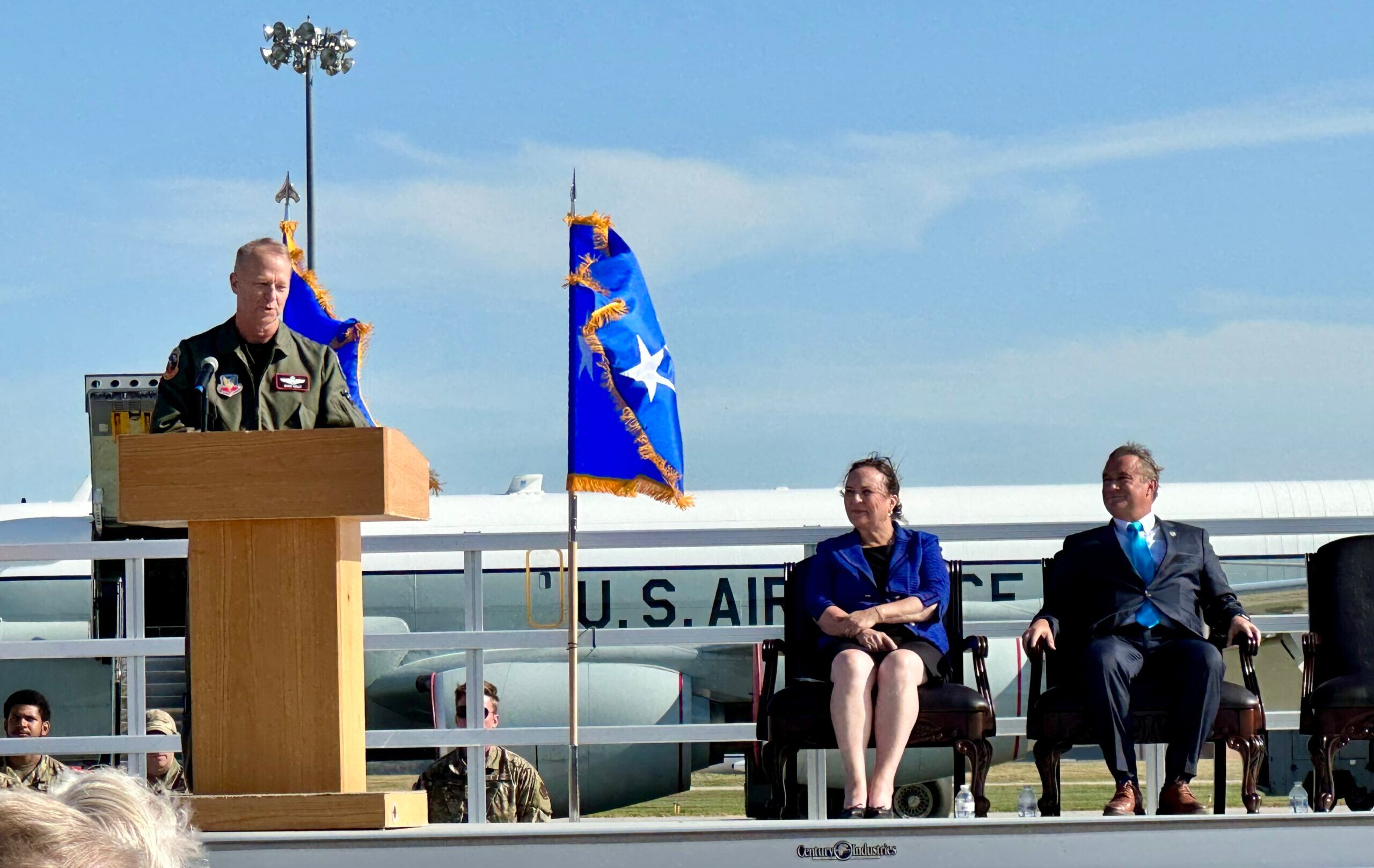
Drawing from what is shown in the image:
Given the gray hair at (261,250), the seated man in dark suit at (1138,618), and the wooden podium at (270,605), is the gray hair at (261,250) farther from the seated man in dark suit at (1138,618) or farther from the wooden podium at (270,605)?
the seated man in dark suit at (1138,618)

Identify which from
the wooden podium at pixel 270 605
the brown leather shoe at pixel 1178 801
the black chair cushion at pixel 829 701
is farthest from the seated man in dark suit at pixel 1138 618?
the wooden podium at pixel 270 605

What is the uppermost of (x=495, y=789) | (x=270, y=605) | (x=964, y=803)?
(x=270, y=605)

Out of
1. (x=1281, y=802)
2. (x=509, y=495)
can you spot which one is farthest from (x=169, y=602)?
(x=1281, y=802)

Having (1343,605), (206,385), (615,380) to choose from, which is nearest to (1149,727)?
(1343,605)

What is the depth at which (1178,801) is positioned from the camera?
4.82 meters

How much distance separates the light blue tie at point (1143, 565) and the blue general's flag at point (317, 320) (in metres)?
3.34

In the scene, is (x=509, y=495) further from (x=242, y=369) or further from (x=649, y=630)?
(x=242, y=369)

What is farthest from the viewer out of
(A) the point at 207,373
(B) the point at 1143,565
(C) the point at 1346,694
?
(B) the point at 1143,565

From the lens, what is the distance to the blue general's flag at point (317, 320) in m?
7.22

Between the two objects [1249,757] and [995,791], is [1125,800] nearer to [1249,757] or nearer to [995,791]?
[1249,757]

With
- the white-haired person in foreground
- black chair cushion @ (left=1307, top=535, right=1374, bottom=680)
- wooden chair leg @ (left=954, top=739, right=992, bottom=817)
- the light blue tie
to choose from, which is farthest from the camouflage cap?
the white-haired person in foreground

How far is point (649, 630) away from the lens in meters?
5.71

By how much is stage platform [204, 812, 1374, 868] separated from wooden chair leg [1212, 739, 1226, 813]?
39.2 inches

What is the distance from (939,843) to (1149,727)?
1446mm
